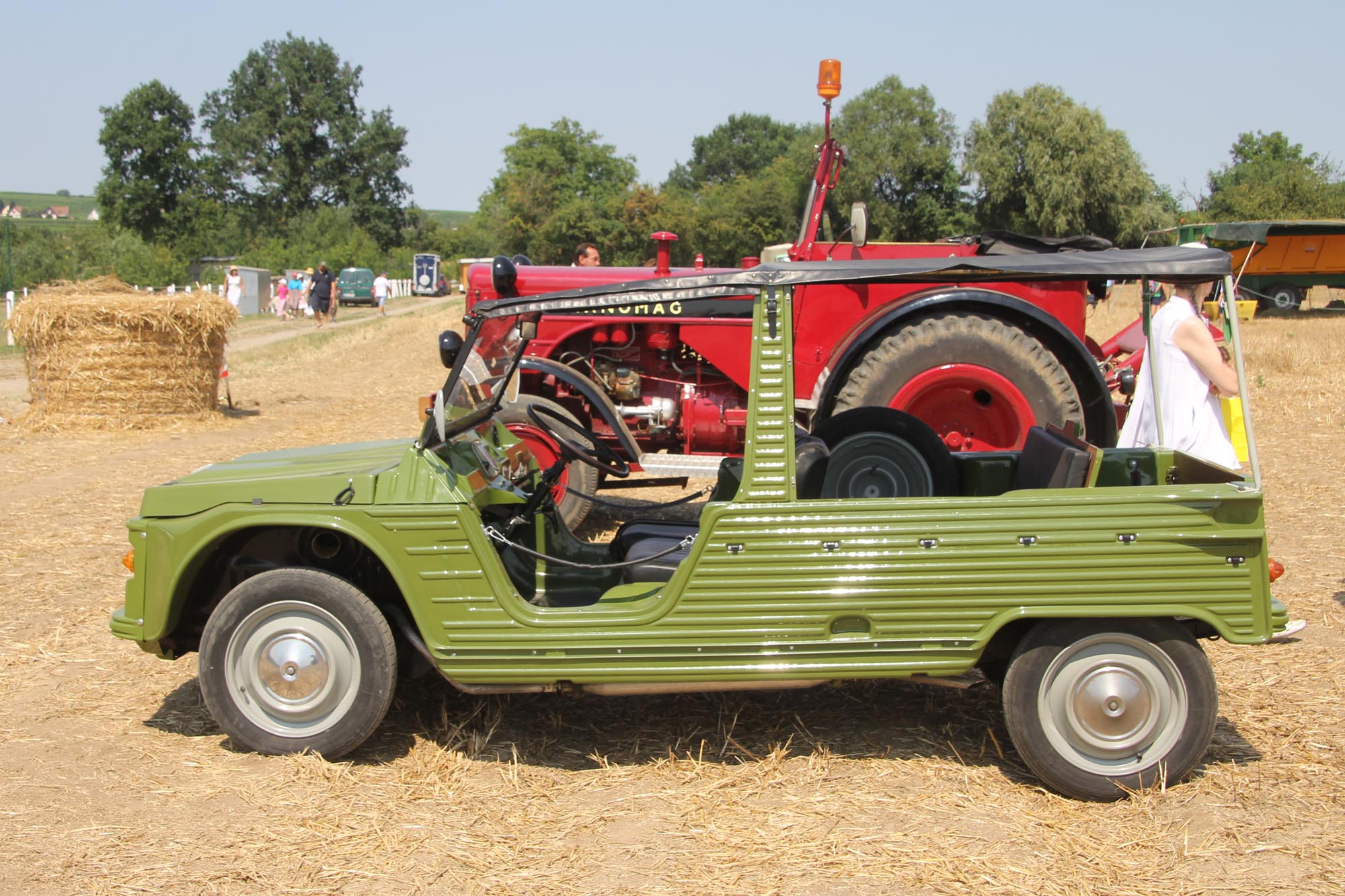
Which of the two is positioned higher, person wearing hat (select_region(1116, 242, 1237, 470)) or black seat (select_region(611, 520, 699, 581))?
person wearing hat (select_region(1116, 242, 1237, 470))

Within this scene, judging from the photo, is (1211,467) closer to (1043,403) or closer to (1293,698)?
(1293,698)

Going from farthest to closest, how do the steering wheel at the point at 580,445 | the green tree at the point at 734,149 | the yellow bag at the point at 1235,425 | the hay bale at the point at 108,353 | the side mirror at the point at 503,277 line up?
the green tree at the point at 734,149
the hay bale at the point at 108,353
the side mirror at the point at 503,277
the yellow bag at the point at 1235,425
the steering wheel at the point at 580,445

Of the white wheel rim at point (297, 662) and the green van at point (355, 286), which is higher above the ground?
the green van at point (355, 286)

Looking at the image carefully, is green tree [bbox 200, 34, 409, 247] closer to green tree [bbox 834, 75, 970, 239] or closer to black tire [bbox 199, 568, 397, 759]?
green tree [bbox 834, 75, 970, 239]

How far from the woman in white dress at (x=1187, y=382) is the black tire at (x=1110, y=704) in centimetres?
128

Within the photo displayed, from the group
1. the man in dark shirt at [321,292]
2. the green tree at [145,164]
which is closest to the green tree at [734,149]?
the green tree at [145,164]

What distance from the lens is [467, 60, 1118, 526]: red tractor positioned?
6.78 metres

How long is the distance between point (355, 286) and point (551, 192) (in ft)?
32.3

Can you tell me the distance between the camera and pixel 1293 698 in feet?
15.0

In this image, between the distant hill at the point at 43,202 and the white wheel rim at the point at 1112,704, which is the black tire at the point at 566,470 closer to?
the white wheel rim at the point at 1112,704

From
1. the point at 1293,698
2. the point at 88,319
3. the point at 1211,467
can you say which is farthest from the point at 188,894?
the point at 88,319

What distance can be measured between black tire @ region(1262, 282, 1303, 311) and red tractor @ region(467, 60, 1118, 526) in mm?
21334

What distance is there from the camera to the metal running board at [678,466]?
668 cm

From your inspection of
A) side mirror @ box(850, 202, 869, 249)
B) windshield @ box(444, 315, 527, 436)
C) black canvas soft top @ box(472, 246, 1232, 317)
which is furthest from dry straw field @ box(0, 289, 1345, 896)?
side mirror @ box(850, 202, 869, 249)
